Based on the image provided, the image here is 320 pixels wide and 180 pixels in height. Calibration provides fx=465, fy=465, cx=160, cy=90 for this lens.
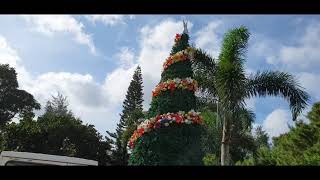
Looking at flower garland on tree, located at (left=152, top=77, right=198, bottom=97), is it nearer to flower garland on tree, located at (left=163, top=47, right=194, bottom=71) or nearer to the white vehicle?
flower garland on tree, located at (left=163, top=47, right=194, bottom=71)

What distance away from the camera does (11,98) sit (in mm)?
56125

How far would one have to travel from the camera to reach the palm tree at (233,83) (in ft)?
47.3

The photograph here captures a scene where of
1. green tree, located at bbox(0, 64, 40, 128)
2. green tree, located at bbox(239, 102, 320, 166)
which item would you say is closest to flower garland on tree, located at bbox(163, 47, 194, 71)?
green tree, located at bbox(239, 102, 320, 166)

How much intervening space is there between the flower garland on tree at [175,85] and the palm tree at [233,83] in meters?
2.42

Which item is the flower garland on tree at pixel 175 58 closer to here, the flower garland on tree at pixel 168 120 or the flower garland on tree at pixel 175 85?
the flower garland on tree at pixel 175 85

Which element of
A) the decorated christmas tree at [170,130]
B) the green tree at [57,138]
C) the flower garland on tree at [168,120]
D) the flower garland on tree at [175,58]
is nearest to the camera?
the decorated christmas tree at [170,130]

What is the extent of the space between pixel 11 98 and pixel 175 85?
47708 mm

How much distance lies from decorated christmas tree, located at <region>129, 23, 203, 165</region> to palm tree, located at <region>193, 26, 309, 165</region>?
7.81 ft

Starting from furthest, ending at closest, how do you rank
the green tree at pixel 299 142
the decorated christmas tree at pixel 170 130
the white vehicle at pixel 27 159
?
1. the green tree at pixel 299 142
2. the decorated christmas tree at pixel 170 130
3. the white vehicle at pixel 27 159

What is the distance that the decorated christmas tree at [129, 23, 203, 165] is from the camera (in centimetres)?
1109

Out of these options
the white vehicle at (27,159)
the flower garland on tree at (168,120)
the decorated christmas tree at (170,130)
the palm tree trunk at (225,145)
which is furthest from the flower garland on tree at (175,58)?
the white vehicle at (27,159)
